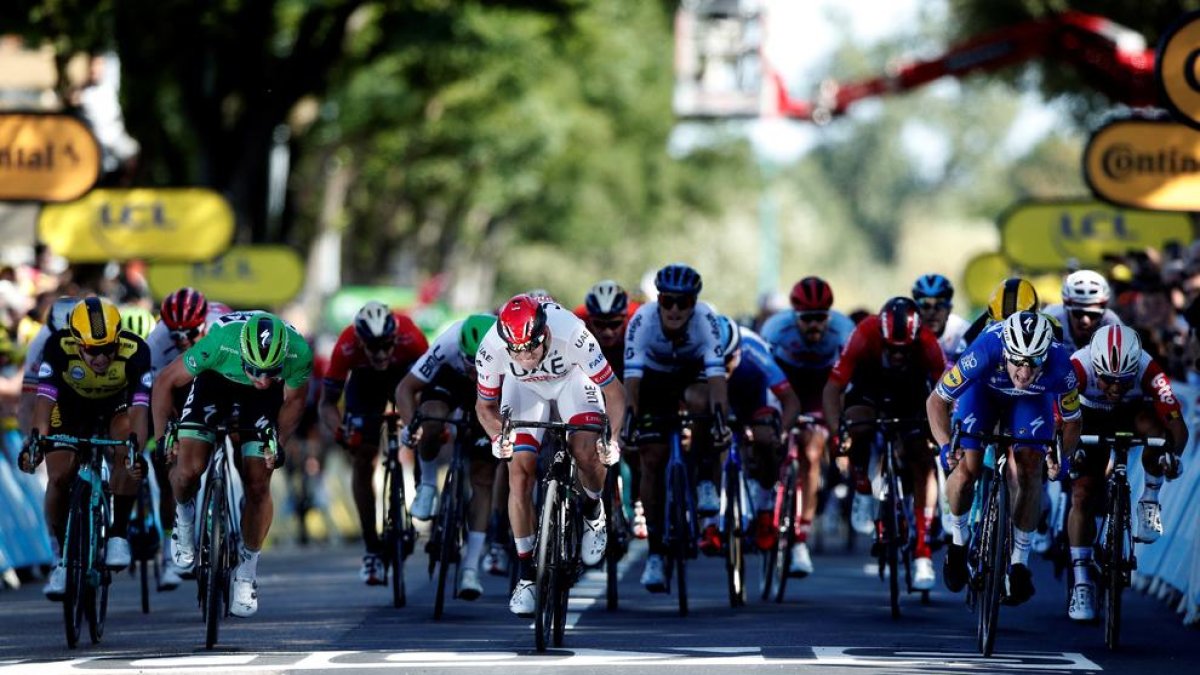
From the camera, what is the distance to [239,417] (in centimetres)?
1359

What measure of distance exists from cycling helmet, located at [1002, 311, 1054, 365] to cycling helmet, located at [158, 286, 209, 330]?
4668mm

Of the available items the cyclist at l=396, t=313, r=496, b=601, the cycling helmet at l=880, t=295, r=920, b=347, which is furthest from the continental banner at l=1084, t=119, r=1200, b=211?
the cyclist at l=396, t=313, r=496, b=601

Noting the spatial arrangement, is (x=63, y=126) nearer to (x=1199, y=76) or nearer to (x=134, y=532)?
(x=134, y=532)

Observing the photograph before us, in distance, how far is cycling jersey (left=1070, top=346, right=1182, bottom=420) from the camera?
1379 centimetres

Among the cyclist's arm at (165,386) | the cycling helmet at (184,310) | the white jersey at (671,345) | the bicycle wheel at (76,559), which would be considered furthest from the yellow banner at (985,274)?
the bicycle wheel at (76,559)

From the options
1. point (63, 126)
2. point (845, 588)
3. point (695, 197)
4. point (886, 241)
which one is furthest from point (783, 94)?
point (886, 241)

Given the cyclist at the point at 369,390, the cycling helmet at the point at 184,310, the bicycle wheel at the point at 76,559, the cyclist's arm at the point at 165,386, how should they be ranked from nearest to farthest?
the bicycle wheel at the point at 76,559 → the cyclist's arm at the point at 165,386 → the cycling helmet at the point at 184,310 → the cyclist at the point at 369,390

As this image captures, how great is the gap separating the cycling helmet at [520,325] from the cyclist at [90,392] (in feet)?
7.52

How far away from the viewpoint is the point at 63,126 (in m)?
22.0

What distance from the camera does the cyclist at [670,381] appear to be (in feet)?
51.2

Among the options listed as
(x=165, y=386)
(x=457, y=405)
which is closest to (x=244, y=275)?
(x=457, y=405)

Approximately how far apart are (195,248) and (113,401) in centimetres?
1464

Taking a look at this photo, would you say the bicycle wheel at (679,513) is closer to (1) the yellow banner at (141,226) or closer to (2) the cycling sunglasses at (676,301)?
(2) the cycling sunglasses at (676,301)

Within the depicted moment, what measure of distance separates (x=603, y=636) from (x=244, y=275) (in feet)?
64.1
